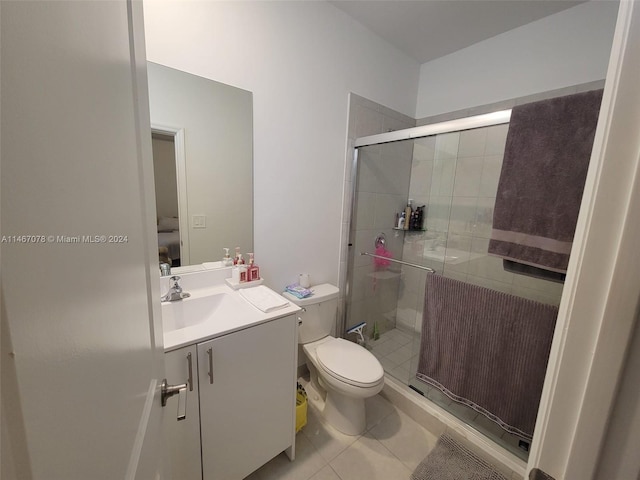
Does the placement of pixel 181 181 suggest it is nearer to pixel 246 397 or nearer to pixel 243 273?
pixel 243 273

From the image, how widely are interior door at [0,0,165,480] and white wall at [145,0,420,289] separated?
958 mm

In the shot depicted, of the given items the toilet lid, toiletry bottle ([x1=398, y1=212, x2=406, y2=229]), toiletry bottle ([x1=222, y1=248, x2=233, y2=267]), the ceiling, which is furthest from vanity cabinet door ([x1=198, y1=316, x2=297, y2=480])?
the ceiling

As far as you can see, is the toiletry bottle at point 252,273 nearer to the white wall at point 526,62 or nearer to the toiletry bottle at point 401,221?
the toiletry bottle at point 401,221

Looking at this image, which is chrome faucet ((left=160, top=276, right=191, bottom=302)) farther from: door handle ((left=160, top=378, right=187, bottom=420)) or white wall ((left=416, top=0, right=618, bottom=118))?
white wall ((left=416, top=0, right=618, bottom=118))

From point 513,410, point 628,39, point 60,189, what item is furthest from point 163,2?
point 513,410

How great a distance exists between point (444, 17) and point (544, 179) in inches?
51.7

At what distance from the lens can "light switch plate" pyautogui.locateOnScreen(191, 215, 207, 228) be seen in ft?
4.32

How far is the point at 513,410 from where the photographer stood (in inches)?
49.1

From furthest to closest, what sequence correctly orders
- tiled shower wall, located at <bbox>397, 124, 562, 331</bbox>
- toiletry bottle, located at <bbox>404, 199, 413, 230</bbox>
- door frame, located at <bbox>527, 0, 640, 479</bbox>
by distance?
toiletry bottle, located at <bbox>404, 199, 413, 230</bbox> < tiled shower wall, located at <bbox>397, 124, 562, 331</bbox> < door frame, located at <bbox>527, 0, 640, 479</bbox>

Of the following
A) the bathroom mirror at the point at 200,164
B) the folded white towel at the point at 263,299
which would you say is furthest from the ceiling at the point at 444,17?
the folded white towel at the point at 263,299

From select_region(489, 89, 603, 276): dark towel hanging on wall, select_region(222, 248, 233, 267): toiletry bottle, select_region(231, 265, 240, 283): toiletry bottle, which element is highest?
select_region(489, 89, 603, 276): dark towel hanging on wall

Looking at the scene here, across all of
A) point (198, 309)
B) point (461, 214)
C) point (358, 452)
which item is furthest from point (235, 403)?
point (461, 214)

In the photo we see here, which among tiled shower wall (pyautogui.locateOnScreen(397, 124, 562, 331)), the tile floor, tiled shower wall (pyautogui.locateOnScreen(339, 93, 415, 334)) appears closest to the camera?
the tile floor

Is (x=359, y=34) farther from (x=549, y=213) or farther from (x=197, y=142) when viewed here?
(x=549, y=213)
